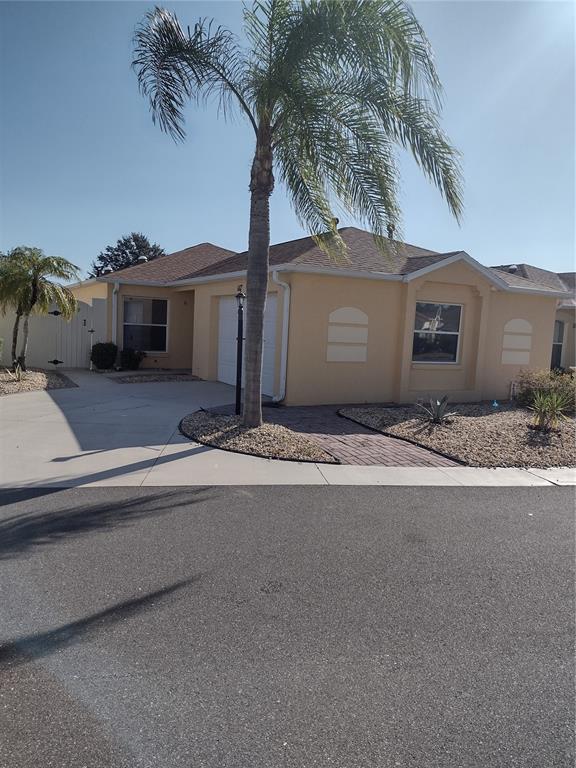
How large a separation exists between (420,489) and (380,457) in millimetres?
1459

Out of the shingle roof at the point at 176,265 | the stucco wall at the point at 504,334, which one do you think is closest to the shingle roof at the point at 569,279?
the stucco wall at the point at 504,334

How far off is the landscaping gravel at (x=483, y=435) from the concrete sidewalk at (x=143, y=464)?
51 cm

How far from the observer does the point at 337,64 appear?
798cm

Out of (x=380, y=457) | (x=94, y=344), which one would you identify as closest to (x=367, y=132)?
(x=380, y=457)

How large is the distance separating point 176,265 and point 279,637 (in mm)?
17474

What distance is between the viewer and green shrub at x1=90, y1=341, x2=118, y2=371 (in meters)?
17.2

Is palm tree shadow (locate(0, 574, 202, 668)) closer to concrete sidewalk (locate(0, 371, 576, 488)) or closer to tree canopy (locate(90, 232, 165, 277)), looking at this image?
concrete sidewalk (locate(0, 371, 576, 488))

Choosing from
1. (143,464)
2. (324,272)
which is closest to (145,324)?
(324,272)

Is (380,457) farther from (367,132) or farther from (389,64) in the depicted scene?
(389,64)

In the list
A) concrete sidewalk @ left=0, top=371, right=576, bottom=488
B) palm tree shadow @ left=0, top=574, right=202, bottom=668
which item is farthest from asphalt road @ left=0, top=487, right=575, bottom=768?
concrete sidewalk @ left=0, top=371, right=576, bottom=488

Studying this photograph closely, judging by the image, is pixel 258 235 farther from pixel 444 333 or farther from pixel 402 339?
pixel 444 333

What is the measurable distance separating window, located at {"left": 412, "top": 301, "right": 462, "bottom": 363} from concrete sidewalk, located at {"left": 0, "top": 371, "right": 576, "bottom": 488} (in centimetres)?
595

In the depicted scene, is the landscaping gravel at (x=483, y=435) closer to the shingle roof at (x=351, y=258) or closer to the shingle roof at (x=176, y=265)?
the shingle roof at (x=351, y=258)

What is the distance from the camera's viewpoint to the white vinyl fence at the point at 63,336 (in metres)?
17.5
